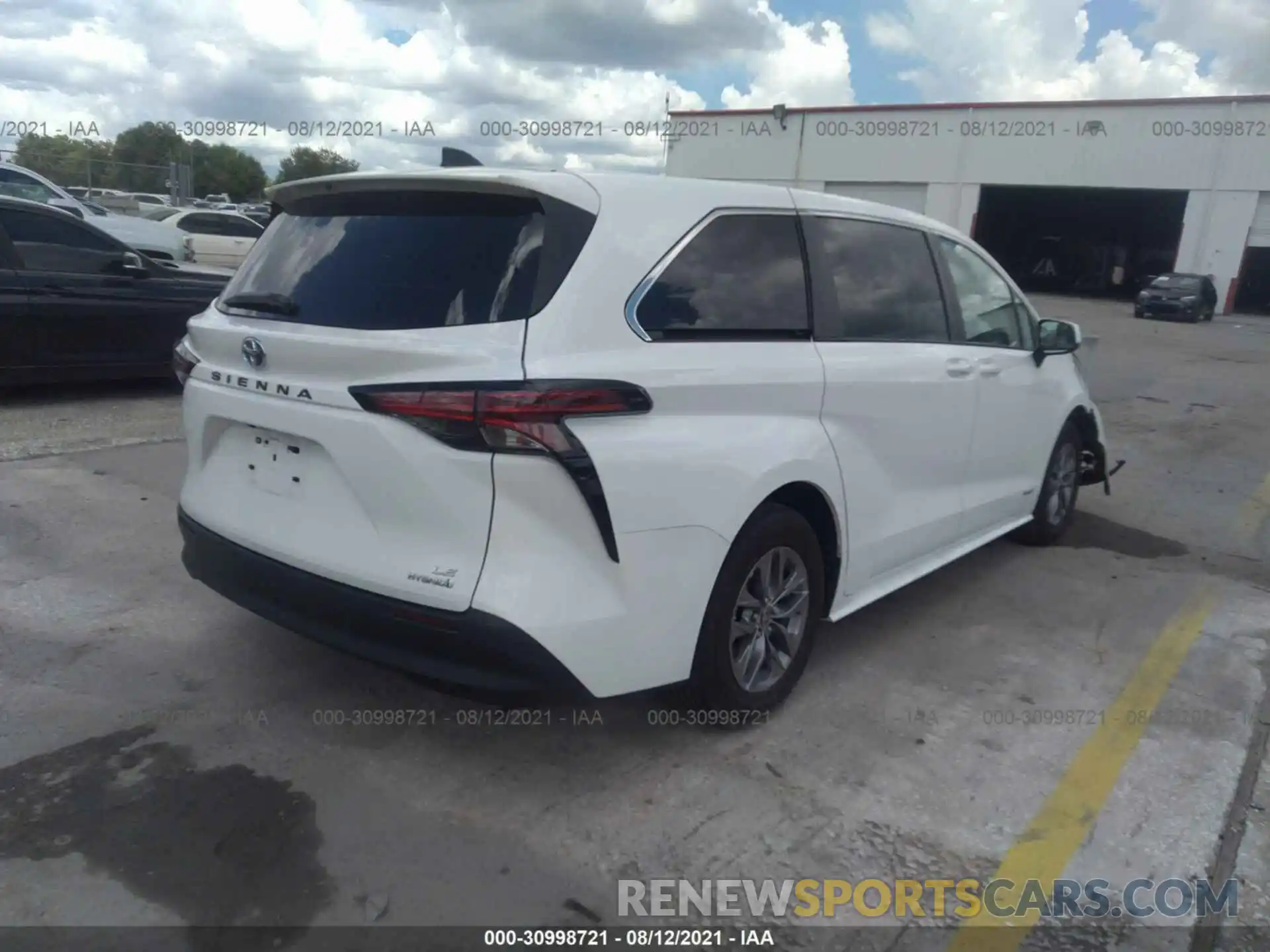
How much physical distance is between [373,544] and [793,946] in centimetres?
158

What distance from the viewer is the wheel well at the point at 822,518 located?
3424mm

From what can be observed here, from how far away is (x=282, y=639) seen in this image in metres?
3.99

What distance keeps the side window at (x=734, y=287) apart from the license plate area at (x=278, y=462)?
1.11 metres

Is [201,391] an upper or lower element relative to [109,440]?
upper

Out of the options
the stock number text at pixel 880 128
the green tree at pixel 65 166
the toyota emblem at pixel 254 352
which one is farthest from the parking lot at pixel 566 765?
the stock number text at pixel 880 128

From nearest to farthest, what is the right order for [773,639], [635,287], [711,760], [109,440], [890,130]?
[635,287] < [711,760] < [773,639] < [109,440] < [890,130]

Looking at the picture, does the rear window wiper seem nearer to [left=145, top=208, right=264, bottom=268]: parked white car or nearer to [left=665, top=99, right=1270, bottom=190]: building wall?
[left=145, top=208, right=264, bottom=268]: parked white car

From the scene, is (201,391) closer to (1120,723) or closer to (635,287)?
(635,287)

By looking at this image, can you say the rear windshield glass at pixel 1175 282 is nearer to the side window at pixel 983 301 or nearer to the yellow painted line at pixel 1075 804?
the side window at pixel 983 301

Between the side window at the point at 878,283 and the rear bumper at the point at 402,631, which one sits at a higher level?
the side window at the point at 878,283

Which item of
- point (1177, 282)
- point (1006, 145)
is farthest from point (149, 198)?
point (1177, 282)

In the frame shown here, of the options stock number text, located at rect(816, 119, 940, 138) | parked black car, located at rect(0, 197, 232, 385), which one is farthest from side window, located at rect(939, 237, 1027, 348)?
stock number text, located at rect(816, 119, 940, 138)

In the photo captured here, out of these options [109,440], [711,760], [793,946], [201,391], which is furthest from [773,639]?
[109,440]

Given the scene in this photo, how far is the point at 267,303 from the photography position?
10.4ft
